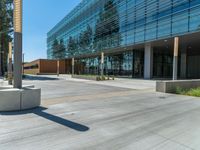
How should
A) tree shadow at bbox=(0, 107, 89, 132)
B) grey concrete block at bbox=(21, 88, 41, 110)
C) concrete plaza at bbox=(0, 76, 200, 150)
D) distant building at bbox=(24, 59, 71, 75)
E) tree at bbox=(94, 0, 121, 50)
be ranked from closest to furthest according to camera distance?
1. concrete plaza at bbox=(0, 76, 200, 150)
2. tree shadow at bbox=(0, 107, 89, 132)
3. grey concrete block at bbox=(21, 88, 41, 110)
4. tree at bbox=(94, 0, 121, 50)
5. distant building at bbox=(24, 59, 71, 75)

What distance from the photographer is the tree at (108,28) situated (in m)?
34.3

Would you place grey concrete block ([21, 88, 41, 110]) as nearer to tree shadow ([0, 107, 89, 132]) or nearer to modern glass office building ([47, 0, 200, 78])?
tree shadow ([0, 107, 89, 132])

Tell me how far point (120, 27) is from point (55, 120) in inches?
1144

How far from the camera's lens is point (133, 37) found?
30.0 m

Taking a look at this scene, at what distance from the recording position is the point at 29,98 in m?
7.90

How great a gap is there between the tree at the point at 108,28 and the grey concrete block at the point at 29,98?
87.0ft

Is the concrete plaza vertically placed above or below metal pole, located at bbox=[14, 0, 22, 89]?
below

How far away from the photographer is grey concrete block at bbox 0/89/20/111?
289 inches

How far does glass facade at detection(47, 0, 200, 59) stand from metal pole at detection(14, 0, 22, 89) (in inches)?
746

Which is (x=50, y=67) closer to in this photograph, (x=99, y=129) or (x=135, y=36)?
(x=135, y=36)

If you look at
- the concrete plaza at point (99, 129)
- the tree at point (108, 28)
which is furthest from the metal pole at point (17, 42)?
the tree at point (108, 28)

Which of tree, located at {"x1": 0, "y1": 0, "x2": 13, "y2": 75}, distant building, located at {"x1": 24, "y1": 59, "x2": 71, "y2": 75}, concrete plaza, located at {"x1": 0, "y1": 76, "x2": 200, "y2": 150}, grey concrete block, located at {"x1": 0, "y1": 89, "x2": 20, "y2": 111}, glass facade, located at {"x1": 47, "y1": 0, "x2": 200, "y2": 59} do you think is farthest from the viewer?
distant building, located at {"x1": 24, "y1": 59, "x2": 71, "y2": 75}

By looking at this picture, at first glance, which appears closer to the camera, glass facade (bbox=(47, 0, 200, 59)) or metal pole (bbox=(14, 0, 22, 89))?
metal pole (bbox=(14, 0, 22, 89))

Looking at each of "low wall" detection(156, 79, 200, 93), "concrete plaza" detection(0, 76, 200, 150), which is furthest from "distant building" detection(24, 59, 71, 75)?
"concrete plaza" detection(0, 76, 200, 150)
